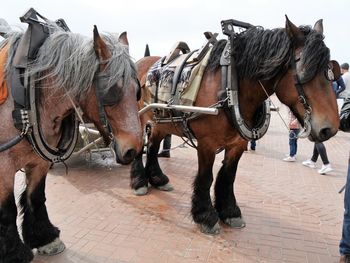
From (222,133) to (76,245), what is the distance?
1.75 metres

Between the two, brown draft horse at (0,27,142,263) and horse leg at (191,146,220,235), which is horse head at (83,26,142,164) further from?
horse leg at (191,146,220,235)

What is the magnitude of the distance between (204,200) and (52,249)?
60.3 inches

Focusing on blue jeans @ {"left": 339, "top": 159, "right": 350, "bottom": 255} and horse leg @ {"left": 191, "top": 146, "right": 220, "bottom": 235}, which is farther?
horse leg @ {"left": 191, "top": 146, "right": 220, "bottom": 235}

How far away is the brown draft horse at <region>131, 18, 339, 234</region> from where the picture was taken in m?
2.46

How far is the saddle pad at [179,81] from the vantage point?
3.25 meters

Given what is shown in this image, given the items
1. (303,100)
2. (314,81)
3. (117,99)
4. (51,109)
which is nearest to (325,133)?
(303,100)

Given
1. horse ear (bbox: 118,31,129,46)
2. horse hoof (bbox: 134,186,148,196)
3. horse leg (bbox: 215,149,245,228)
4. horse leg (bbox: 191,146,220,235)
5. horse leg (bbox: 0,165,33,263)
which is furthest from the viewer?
horse hoof (bbox: 134,186,148,196)

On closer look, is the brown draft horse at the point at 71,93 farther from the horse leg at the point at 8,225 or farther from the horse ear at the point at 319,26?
the horse ear at the point at 319,26

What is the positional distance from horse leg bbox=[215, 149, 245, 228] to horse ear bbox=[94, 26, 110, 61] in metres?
2.03

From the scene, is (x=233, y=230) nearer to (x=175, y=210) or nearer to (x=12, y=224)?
(x=175, y=210)

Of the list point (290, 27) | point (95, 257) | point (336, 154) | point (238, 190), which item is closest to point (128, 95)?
point (290, 27)

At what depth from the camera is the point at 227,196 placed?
12.2 ft

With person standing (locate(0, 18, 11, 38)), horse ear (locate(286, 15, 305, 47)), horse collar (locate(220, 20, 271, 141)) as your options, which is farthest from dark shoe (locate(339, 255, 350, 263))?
person standing (locate(0, 18, 11, 38))

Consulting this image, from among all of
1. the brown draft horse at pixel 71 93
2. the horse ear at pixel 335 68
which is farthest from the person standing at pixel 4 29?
the horse ear at pixel 335 68
